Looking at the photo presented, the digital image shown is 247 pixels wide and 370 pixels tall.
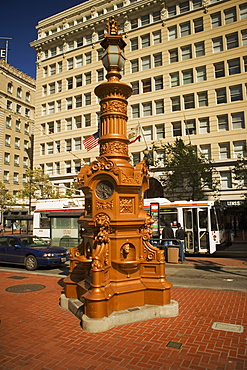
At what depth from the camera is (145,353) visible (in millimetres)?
4547

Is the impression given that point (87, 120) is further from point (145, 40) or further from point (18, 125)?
point (18, 125)

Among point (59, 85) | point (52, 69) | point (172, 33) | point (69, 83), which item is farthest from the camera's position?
point (52, 69)

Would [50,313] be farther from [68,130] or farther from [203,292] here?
[68,130]

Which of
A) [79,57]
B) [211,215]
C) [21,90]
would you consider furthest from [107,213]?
[21,90]

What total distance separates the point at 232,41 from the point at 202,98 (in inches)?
248

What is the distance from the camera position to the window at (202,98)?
3064 centimetres

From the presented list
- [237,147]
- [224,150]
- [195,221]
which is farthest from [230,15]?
[195,221]

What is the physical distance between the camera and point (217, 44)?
30.6 meters

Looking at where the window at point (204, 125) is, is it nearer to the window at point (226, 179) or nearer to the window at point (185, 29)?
the window at point (226, 179)

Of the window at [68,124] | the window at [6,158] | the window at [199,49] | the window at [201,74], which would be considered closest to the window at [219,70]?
the window at [201,74]

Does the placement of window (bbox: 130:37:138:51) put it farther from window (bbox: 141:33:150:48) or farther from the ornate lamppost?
the ornate lamppost

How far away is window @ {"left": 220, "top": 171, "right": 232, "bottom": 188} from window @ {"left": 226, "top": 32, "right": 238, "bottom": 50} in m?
13.0

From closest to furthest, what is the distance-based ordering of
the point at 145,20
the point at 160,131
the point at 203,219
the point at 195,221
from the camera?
the point at 203,219, the point at 195,221, the point at 160,131, the point at 145,20

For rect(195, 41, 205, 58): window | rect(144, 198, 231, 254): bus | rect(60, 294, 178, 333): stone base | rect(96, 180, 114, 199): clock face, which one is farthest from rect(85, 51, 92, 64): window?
rect(60, 294, 178, 333): stone base
